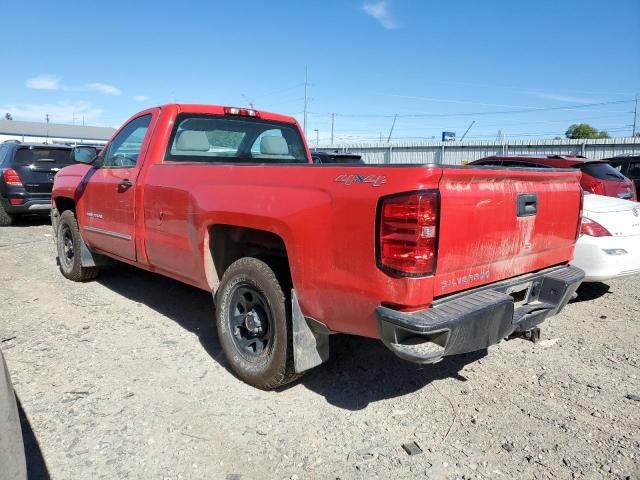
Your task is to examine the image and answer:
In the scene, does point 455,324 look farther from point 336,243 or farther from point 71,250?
point 71,250

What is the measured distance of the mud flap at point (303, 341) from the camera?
2973 millimetres

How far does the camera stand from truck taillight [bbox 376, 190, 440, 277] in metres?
2.38

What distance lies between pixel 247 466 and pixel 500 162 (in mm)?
8552

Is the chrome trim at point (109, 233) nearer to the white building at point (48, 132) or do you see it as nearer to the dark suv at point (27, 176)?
the dark suv at point (27, 176)

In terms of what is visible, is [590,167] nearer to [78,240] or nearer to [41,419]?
[78,240]

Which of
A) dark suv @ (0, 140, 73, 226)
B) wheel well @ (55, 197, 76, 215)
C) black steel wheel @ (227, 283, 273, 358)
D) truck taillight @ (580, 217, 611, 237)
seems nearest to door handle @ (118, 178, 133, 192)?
black steel wheel @ (227, 283, 273, 358)

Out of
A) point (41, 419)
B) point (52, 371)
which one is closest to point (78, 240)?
point (52, 371)

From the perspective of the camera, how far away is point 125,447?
274 centimetres

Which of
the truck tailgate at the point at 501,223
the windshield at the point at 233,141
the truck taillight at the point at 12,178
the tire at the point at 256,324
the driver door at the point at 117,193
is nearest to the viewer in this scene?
the truck tailgate at the point at 501,223

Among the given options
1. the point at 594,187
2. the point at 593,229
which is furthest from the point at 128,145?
the point at 594,187

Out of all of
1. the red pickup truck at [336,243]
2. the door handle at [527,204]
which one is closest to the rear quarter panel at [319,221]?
the red pickup truck at [336,243]

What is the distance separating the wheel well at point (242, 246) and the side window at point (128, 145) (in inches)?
56.3

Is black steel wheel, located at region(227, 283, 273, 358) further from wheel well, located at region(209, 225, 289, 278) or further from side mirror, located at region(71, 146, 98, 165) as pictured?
side mirror, located at region(71, 146, 98, 165)

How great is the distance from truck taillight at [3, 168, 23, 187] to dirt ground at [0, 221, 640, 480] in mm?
6465
